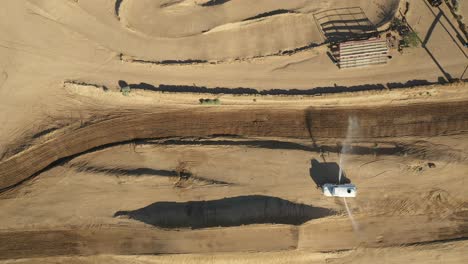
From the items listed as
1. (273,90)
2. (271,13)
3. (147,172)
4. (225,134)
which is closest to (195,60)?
(225,134)

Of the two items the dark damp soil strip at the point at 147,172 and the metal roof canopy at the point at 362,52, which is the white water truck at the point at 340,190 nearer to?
the dark damp soil strip at the point at 147,172

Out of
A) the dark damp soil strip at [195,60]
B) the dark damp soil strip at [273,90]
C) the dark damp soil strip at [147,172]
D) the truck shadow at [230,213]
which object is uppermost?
the dark damp soil strip at [195,60]

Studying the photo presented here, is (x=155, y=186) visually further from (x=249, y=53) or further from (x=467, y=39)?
(x=467, y=39)

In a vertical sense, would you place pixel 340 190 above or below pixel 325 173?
below

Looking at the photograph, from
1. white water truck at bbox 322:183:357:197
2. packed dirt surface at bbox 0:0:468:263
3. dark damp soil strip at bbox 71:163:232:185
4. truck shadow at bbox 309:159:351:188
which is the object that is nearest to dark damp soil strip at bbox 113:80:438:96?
packed dirt surface at bbox 0:0:468:263

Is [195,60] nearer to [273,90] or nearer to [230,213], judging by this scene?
[273,90]

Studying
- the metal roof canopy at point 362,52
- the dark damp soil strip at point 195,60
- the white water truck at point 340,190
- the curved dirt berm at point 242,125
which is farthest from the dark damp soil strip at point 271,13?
the white water truck at point 340,190

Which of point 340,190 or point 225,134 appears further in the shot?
point 225,134

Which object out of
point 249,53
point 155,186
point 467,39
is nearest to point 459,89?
point 467,39
